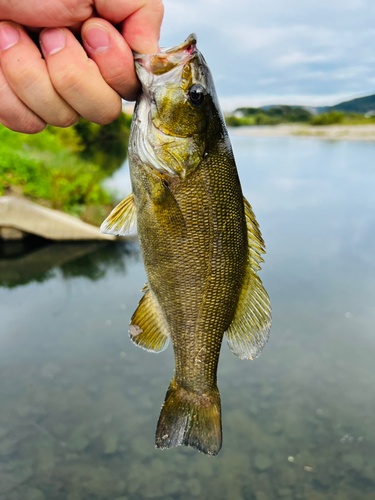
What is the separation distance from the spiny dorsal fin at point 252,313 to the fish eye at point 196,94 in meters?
0.61

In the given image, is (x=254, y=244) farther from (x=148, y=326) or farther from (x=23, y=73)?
(x=23, y=73)

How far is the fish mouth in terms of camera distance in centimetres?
171

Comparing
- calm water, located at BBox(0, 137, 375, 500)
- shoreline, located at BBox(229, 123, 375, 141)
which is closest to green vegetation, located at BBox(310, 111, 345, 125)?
shoreline, located at BBox(229, 123, 375, 141)

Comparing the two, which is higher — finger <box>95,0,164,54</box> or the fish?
finger <box>95,0,164,54</box>

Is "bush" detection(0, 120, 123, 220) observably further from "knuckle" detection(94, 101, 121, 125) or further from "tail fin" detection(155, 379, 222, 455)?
"tail fin" detection(155, 379, 222, 455)

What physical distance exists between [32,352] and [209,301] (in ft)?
24.7

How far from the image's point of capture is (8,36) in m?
1.62

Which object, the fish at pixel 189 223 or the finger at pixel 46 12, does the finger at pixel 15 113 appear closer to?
the finger at pixel 46 12

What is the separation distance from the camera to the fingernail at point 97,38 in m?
1.63

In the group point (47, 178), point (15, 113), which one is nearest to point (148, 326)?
point (15, 113)

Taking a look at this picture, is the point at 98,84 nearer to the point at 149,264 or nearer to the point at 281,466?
the point at 149,264

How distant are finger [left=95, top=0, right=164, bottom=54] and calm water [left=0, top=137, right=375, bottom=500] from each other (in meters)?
5.82

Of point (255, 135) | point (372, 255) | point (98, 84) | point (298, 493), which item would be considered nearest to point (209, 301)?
point (98, 84)

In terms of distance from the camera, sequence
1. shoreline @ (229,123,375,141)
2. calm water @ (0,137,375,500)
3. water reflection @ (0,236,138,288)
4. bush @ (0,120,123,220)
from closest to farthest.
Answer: calm water @ (0,137,375,500) < water reflection @ (0,236,138,288) < bush @ (0,120,123,220) < shoreline @ (229,123,375,141)
